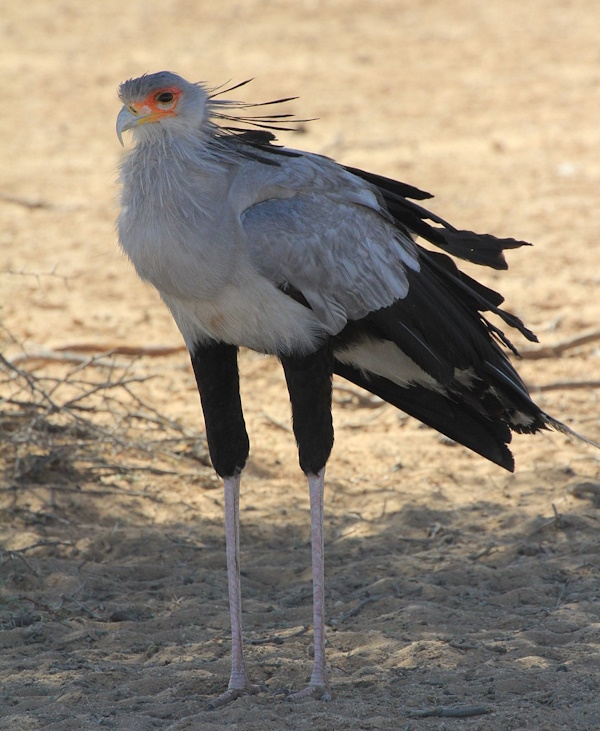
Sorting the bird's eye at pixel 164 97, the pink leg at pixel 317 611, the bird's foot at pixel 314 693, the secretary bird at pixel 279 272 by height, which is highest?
the bird's eye at pixel 164 97

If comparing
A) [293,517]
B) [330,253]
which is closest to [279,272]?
[330,253]

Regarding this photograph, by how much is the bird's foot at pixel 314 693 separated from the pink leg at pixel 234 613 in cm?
15

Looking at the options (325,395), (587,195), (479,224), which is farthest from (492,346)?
(587,195)

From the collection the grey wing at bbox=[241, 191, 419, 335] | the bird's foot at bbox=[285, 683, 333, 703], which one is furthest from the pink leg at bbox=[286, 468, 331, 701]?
the grey wing at bbox=[241, 191, 419, 335]

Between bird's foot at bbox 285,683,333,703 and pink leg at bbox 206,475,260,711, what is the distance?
153mm

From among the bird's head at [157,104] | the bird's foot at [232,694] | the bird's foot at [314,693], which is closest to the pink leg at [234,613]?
the bird's foot at [232,694]

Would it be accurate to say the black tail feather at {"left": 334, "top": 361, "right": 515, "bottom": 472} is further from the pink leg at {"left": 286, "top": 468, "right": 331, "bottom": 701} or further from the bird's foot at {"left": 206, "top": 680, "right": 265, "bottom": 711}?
the bird's foot at {"left": 206, "top": 680, "right": 265, "bottom": 711}

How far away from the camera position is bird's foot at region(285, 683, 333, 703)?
3.65 meters

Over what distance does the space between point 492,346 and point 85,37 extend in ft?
41.8

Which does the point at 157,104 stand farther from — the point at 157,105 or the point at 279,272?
the point at 279,272

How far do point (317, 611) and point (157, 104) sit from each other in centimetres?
187

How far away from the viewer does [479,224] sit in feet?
30.8

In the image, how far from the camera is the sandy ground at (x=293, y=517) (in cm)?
371

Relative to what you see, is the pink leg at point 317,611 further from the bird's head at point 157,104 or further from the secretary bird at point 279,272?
the bird's head at point 157,104
